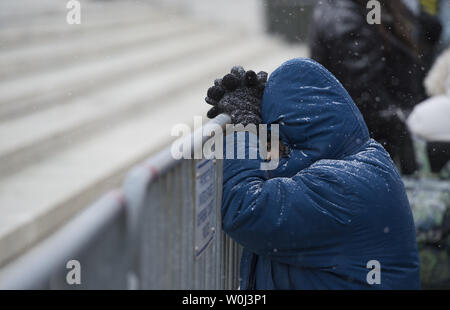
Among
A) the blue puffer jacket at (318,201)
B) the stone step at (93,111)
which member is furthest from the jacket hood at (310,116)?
the stone step at (93,111)

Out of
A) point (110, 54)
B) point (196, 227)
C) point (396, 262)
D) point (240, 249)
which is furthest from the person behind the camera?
point (110, 54)

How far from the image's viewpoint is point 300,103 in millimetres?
1705

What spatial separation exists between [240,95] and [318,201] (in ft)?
1.45

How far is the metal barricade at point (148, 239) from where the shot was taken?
869 mm

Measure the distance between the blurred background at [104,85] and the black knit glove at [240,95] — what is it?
1.11 meters
